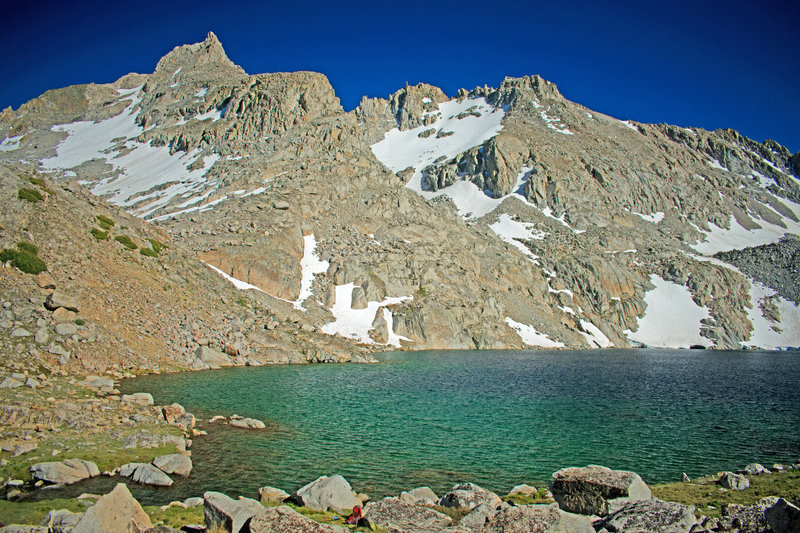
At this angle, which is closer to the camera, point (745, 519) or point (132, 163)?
point (745, 519)

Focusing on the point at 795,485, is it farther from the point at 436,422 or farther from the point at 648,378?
the point at 648,378

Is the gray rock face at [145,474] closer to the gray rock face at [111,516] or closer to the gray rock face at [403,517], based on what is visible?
the gray rock face at [111,516]

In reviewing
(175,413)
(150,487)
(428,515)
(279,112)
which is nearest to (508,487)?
(428,515)

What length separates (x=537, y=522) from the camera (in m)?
9.73

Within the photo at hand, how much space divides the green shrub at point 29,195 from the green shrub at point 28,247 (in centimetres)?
670

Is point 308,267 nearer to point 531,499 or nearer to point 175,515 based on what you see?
point 531,499

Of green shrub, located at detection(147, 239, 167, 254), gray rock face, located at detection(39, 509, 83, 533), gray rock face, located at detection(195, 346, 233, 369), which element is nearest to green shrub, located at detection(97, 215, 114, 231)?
green shrub, located at detection(147, 239, 167, 254)

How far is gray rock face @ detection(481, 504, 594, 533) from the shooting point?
Answer: 31.5 ft

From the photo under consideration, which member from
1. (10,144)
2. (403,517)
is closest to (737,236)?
(403,517)

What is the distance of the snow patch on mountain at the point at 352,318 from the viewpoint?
6844 centimetres

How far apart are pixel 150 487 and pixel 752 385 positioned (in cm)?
5317

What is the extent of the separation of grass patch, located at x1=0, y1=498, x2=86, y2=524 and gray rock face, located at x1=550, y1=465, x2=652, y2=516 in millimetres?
12430

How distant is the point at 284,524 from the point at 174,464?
8731mm

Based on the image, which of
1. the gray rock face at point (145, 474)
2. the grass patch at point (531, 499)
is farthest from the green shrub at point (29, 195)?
the grass patch at point (531, 499)
